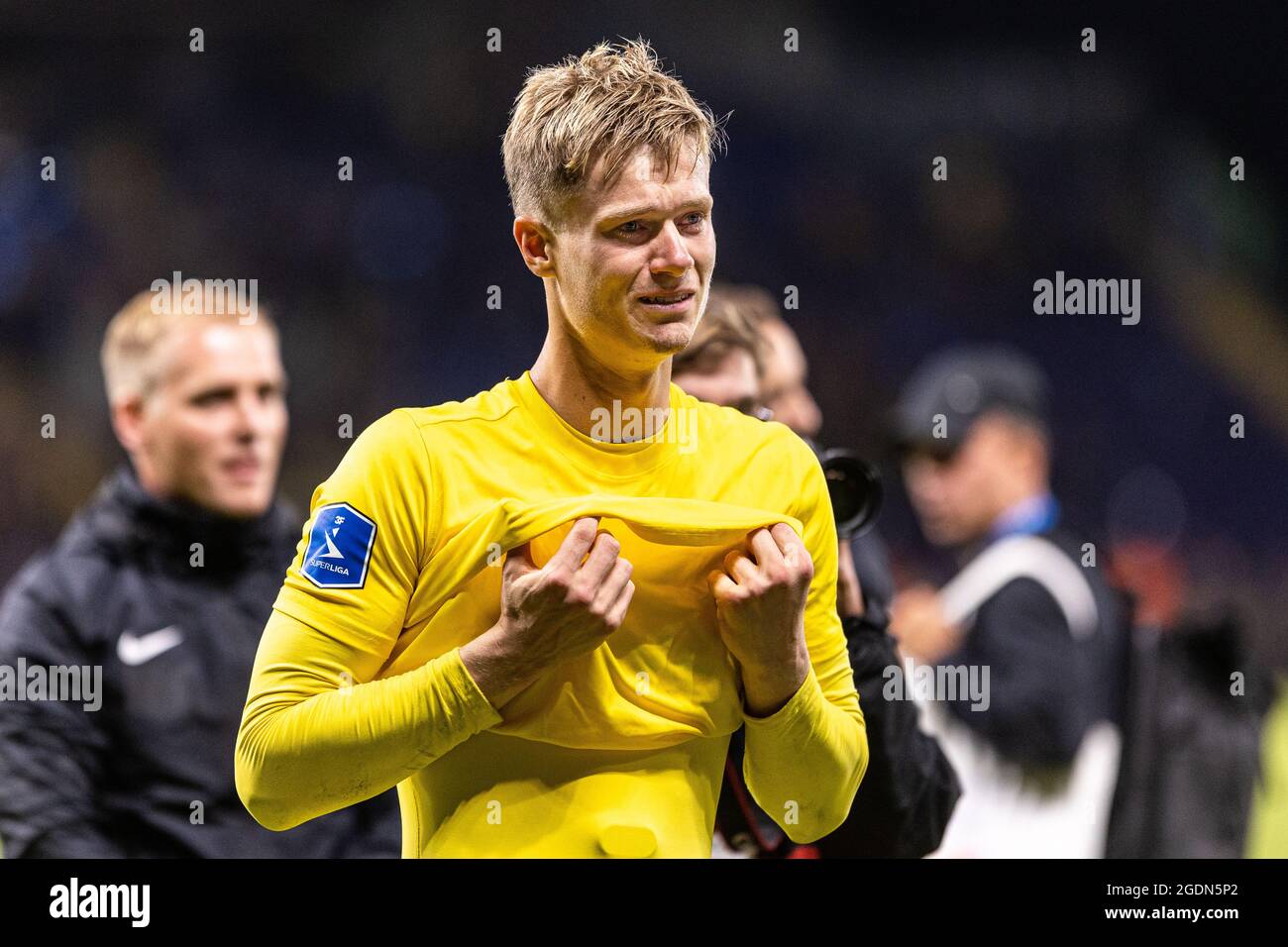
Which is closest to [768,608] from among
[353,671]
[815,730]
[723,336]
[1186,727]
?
[815,730]

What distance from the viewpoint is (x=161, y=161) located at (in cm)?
300

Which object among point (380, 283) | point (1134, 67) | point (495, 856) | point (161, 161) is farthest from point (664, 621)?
point (1134, 67)

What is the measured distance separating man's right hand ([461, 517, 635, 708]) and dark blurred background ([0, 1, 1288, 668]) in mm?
1257

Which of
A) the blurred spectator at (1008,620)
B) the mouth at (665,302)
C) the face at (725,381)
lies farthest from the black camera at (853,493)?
the mouth at (665,302)

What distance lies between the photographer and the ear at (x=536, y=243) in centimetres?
172

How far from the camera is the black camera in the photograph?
2381 millimetres

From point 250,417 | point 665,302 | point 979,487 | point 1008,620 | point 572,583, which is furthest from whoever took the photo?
point 979,487

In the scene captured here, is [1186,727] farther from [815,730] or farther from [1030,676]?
[815,730]

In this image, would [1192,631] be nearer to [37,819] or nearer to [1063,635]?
[1063,635]

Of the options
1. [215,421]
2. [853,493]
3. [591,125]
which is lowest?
[853,493]

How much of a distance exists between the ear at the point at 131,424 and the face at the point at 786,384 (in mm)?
1380

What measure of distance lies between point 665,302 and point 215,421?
5.32 feet

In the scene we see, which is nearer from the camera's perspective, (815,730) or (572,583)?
(572,583)

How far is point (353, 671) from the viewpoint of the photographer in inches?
65.2
